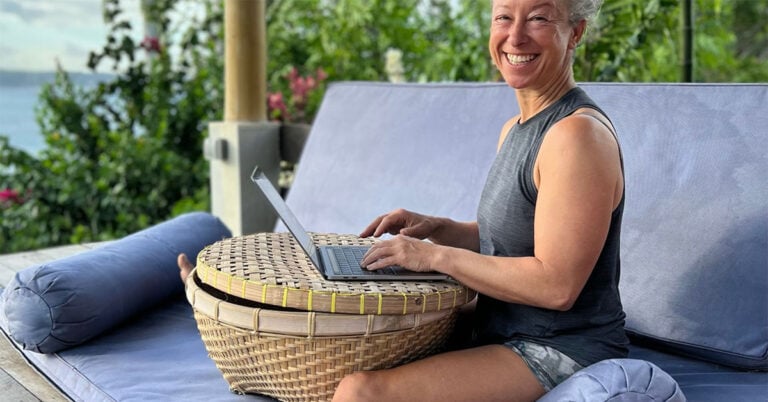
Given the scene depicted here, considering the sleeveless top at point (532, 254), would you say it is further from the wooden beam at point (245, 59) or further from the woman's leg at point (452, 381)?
the wooden beam at point (245, 59)

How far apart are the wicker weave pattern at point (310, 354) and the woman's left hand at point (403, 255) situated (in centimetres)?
11

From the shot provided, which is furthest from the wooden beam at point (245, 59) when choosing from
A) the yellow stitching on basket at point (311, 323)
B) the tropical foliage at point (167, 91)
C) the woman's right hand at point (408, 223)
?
the yellow stitching on basket at point (311, 323)

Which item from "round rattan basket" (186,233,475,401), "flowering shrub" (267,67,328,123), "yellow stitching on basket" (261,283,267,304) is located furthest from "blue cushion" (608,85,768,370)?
"flowering shrub" (267,67,328,123)

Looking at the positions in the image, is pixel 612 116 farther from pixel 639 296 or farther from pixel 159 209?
pixel 159 209

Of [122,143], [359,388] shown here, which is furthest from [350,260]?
[122,143]

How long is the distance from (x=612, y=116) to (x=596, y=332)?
2.56 feet

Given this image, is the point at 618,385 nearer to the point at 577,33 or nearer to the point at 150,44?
the point at 577,33

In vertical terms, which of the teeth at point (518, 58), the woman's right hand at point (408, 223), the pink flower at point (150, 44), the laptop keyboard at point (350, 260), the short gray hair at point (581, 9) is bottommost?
the laptop keyboard at point (350, 260)

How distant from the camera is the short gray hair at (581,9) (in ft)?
4.82

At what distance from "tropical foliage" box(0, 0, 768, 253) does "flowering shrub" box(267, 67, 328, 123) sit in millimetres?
25

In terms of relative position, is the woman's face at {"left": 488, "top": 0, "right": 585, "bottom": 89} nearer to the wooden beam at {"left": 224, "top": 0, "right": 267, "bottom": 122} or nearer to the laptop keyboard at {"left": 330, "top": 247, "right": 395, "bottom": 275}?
the laptop keyboard at {"left": 330, "top": 247, "right": 395, "bottom": 275}

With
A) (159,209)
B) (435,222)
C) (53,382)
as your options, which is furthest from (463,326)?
(159,209)

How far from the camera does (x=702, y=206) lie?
1822mm

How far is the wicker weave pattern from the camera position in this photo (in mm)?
1381
